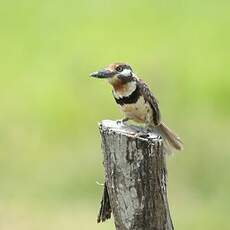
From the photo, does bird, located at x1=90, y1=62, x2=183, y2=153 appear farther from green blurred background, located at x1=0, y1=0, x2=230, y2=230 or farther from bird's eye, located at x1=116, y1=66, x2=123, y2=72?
green blurred background, located at x1=0, y1=0, x2=230, y2=230

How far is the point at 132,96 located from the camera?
18.6 ft

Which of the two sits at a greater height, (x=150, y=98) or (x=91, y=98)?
(x=91, y=98)

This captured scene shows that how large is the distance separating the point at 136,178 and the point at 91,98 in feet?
22.0

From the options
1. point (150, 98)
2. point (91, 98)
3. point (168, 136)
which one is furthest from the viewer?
point (91, 98)

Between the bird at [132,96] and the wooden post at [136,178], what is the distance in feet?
1.38

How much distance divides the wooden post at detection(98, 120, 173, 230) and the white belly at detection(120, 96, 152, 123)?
0.68 m

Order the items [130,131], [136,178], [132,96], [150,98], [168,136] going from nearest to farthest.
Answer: [136,178]
[130,131]
[132,96]
[150,98]
[168,136]

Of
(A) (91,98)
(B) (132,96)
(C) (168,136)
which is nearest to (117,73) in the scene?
(B) (132,96)

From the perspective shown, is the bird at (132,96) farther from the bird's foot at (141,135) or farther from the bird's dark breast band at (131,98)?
the bird's foot at (141,135)

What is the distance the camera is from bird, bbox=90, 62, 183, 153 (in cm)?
541

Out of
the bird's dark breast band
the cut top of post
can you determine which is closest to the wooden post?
the cut top of post

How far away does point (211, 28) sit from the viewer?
13.7 metres

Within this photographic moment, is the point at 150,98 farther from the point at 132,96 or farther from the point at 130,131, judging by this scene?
the point at 130,131

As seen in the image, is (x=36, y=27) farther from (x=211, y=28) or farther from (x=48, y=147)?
(x=48, y=147)
